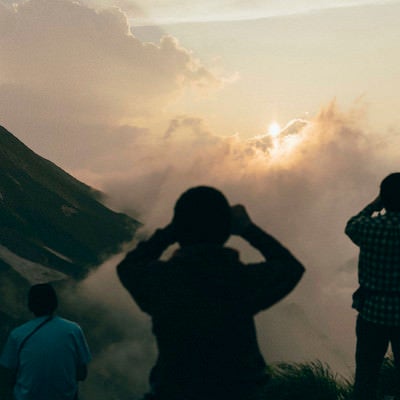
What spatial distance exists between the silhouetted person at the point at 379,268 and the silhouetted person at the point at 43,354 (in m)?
1.98

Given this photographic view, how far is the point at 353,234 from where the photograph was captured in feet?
16.4

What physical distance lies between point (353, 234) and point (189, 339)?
252cm

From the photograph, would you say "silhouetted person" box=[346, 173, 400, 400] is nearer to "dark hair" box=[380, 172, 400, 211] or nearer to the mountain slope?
"dark hair" box=[380, 172, 400, 211]

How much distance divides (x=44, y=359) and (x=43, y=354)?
1.2 inches

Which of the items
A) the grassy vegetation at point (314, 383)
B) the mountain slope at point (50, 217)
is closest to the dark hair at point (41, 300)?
the grassy vegetation at point (314, 383)

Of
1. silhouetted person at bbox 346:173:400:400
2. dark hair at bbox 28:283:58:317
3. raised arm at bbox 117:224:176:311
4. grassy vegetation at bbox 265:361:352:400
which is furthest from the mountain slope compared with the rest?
raised arm at bbox 117:224:176:311

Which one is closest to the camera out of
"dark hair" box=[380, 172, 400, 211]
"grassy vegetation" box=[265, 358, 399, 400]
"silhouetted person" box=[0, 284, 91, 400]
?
"silhouetted person" box=[0, 284, 91, 400]

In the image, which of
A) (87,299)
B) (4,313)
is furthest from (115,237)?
(4,313)

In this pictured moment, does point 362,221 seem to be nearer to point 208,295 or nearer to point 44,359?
point 44,359

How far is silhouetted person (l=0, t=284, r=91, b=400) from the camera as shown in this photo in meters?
4.20

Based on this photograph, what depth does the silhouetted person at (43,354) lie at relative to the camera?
420 centimetres

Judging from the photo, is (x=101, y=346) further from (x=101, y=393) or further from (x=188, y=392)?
(x=188, y=392)

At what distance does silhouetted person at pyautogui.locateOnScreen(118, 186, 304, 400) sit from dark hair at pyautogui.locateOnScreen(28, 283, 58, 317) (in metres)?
1.63

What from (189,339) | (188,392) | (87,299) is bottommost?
(188,392)
